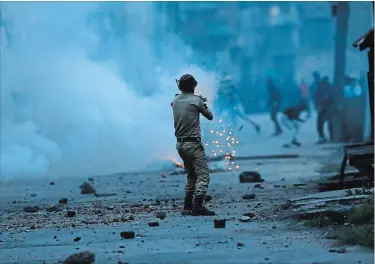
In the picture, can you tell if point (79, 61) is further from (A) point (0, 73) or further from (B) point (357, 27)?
(B) point (357, 27)

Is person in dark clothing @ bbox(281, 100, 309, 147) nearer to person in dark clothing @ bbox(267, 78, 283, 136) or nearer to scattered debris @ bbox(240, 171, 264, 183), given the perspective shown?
person in dark clothing @ bbox(267, 78, 283, 136)

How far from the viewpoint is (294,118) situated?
98.5 feet

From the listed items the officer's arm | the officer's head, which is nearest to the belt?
the officer's arm

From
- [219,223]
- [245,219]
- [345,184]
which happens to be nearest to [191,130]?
[245,219]

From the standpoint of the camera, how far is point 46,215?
37.8 ft

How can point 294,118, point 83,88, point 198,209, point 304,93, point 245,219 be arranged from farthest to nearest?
point 304,93 < point 294,118 < point 83,88 < point 198,209 < point 245,219

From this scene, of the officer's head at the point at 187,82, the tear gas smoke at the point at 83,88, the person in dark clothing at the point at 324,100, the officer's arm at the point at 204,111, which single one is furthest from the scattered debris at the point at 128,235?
the person in dark clothing at the point at 324,100

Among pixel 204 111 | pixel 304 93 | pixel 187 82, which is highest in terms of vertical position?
pixel 304 93

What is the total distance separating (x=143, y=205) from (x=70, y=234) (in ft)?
11.5

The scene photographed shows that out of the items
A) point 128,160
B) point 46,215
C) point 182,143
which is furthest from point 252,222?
point 128,160

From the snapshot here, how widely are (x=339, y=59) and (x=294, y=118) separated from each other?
2.43 metres

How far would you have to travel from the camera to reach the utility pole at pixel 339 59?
2973 centimetres

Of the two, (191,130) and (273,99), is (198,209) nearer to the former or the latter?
(191,130)

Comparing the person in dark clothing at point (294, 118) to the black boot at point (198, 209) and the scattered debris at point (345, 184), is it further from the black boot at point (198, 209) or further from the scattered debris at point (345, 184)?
the black boot at point (198, 209)
